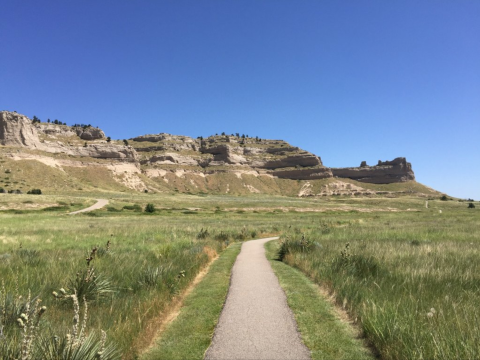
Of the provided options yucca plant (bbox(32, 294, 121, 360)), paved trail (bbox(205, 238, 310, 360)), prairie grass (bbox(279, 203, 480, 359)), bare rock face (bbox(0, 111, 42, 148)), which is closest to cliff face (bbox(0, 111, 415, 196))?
A: bare rock face (bbox(0, 111, 42, 148))

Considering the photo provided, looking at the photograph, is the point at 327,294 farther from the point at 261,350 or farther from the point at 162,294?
the point at 162,294

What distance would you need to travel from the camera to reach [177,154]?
186500 millimetres

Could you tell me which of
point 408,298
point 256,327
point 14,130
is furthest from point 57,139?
point 408,298

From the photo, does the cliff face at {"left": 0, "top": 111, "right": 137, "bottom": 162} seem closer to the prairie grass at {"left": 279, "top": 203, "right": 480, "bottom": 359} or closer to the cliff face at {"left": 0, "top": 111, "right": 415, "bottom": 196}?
the cliff face at {"left": 0, "top": 111, "right": 415, "bottom": 196}

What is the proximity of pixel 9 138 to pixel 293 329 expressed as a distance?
166 metres

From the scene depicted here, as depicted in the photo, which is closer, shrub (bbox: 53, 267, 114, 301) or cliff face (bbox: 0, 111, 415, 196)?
shrub (bbox: 53, 267, 114, 301)

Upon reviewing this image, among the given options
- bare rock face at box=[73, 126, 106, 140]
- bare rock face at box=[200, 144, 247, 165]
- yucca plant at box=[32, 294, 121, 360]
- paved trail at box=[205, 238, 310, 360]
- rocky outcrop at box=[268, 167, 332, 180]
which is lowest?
paved trail at box=[205, 238, 310, 360]

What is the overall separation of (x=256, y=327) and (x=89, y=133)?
195416mm

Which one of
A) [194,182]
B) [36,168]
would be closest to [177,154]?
[194,182]

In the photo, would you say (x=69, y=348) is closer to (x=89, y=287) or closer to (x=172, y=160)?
(x=89, y=287)

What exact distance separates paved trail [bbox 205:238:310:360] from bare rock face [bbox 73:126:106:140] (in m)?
192

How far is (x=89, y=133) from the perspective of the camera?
17250cm

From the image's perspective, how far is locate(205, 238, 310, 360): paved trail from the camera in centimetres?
459

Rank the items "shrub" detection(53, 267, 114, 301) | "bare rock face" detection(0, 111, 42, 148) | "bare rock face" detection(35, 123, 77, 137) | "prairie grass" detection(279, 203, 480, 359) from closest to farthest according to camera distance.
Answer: "prairie grass" detection(279, 203, 480, 359)
"shrub" detection(53, 267, 114, 301)
"bare rock face" detection(0, 111, 42, 148)
"bare rock face" detection(35, 123, 77, 137)
